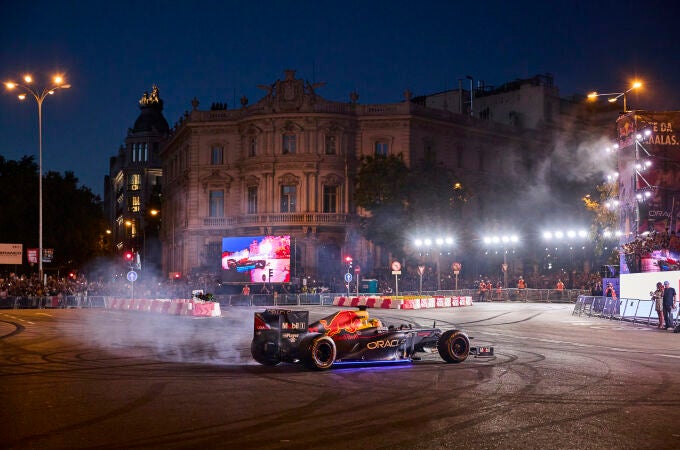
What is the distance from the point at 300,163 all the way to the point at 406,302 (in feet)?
84.9

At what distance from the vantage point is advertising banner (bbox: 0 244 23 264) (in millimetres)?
51875

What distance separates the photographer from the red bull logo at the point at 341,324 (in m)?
15.8

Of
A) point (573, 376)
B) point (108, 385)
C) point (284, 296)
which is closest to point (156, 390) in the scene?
point (108, 385)

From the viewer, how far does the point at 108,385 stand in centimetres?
1311

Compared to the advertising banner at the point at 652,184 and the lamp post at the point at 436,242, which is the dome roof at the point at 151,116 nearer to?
the lamp post at the point at 436,242

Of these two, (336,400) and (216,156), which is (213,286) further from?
(336,400)

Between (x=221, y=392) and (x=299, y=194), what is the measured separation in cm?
5480

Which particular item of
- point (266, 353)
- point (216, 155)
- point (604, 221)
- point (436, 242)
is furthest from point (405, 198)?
point (266, 353)

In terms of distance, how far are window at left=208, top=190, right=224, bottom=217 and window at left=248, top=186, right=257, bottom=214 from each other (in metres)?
3.45

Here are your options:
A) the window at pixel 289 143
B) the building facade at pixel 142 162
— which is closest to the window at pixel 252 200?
the window at pixel 289 143

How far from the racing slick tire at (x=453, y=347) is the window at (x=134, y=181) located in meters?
116

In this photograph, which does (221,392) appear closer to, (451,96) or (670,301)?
(670,301)

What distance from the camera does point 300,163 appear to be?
67.0 meters

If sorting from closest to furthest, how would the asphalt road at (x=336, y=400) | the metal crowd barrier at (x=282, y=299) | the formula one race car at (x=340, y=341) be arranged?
the asphalt road at (x=336, y=400) → the formula one race car at (x=340, y=341) → the metal crowd barrier at (x=282, y=299)
